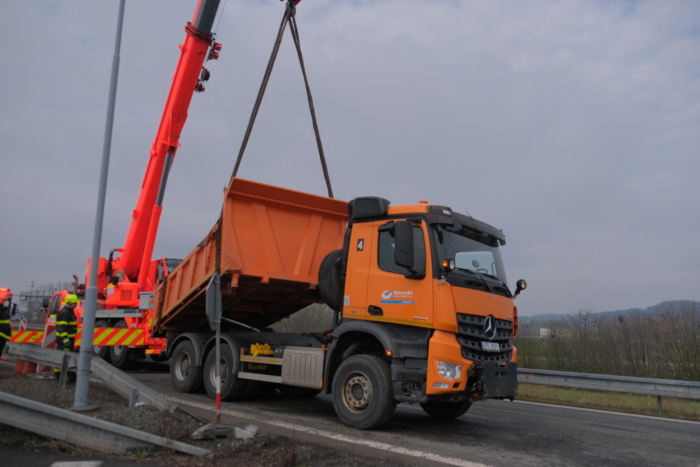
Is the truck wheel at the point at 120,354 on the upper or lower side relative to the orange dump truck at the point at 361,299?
lower

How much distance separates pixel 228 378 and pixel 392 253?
380 centimetres

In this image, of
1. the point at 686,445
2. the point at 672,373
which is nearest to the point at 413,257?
the point at 686,445

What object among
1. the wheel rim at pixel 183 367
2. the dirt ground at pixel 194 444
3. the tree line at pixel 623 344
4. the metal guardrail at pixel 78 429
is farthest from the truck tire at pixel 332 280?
the tree line at pixel 623 344

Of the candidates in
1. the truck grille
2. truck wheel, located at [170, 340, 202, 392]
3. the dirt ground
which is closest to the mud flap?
the truck grille

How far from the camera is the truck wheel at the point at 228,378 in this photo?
30.1ft

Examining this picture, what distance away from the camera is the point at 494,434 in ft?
24.2

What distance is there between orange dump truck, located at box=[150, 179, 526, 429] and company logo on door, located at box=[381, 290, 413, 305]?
0.6 inches

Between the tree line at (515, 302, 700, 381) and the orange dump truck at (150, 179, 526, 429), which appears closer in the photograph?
the orange dump truck at (150, 179, 526, 429)

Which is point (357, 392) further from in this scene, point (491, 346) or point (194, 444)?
point (194, 444)

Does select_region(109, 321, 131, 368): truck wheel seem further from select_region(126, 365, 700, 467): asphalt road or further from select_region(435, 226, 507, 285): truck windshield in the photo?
select_region(435, 226, 507, 285): truck windshield

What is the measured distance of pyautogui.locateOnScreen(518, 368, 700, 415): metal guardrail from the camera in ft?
33.9

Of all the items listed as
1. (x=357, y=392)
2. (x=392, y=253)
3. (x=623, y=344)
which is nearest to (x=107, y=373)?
(x=357, y=392)

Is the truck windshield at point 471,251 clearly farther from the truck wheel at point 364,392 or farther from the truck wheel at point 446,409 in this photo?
the truck wheel at point 446,409

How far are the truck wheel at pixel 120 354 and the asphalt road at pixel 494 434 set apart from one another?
160 inches
